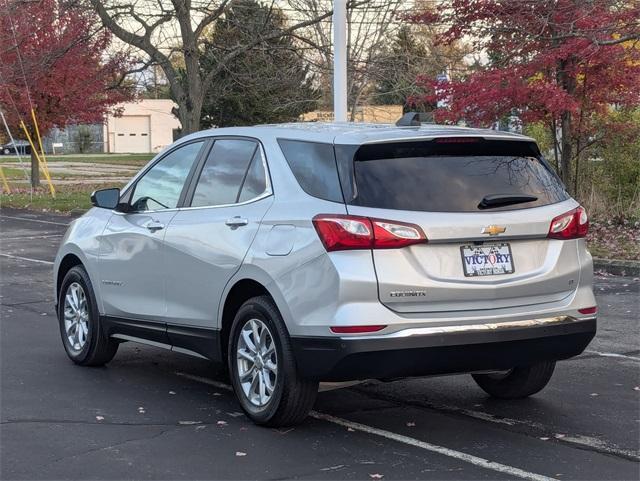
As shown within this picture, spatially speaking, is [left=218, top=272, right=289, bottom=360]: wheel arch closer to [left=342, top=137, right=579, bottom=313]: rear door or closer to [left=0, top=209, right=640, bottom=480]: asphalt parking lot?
[left=0, top=209, right=640, bottom=480]: asphalt parking lot

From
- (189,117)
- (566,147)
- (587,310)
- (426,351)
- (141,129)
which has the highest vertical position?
(141,129)

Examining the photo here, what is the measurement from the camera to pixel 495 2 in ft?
54.4

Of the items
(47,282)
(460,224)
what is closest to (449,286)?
(460,224)

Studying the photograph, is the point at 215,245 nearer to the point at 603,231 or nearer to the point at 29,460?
the point at 29,460

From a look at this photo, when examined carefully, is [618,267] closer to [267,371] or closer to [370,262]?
[267,371]

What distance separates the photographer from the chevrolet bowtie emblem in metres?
5.90

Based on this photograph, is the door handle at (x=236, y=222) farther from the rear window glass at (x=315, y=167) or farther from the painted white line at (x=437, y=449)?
the painted white line at (x=437, y=449)

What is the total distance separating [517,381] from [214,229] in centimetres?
221

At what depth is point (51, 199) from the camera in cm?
2884

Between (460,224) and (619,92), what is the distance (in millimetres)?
12747

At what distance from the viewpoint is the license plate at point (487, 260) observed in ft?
19.3

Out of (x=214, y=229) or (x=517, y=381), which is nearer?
(x=214, y=229)

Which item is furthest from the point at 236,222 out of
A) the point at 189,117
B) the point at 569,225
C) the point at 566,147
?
the point at 189,117

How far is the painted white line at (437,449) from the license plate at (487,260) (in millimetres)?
968
